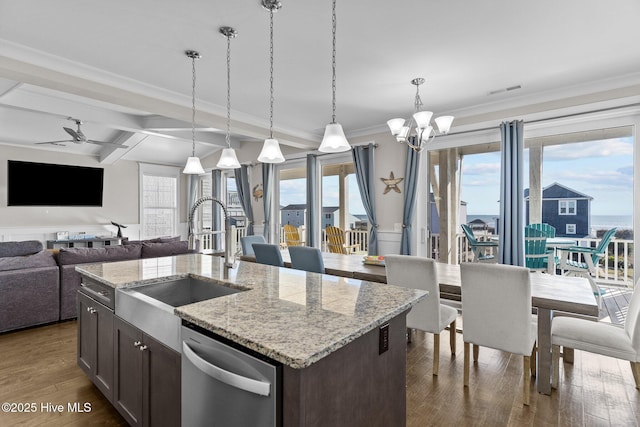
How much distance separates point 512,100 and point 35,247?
6.40 meters

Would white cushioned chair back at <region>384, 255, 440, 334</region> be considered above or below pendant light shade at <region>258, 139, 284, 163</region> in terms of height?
below

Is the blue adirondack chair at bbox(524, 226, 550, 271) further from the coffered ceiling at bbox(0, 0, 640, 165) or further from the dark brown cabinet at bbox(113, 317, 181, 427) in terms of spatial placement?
the dark brown cabinet at bbox(113, 317, 181, 427)

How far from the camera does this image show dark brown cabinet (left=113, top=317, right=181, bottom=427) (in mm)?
1484

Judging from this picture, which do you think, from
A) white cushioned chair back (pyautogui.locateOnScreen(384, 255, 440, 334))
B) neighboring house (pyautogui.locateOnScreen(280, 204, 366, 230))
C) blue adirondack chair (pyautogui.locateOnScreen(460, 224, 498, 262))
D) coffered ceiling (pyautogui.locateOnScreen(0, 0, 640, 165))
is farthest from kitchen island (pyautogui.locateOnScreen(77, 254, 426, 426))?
neighboring house (pyautogui.locateOnScreen(280, 204, 366, 230))

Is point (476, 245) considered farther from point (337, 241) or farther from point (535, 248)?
point (337, 241)

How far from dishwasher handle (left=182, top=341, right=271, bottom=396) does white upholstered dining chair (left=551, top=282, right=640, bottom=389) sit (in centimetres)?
227

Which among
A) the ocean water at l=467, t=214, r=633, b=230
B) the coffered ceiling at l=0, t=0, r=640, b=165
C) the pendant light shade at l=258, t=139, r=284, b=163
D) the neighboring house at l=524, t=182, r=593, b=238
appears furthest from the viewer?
the neighboring house at l=524, t=182, r=593, b=238

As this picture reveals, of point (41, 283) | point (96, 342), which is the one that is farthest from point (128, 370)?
point (41, 283)

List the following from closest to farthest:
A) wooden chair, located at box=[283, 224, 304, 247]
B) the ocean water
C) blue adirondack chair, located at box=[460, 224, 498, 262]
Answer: the ocean water < blue adirondack chair, located at box=[460, 224, 498, 262] < wooden chair, located at box=[283, 224, 304, 247]

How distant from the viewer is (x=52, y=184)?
677 cm

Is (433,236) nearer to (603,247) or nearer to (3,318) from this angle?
(603,247)

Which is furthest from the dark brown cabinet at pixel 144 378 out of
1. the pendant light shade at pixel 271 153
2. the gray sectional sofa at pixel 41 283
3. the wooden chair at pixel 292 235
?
the wooden chair at pixel 292 235

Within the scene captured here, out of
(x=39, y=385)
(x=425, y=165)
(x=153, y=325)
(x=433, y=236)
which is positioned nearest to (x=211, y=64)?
(x=153, y=325)

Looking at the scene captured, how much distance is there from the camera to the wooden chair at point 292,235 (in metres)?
6.46
